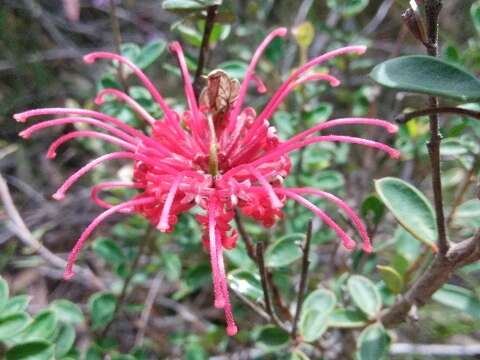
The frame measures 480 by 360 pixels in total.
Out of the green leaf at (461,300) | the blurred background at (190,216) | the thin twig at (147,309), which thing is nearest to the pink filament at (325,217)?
the blurred background at (190,216)

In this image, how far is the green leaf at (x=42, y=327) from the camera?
1.07m

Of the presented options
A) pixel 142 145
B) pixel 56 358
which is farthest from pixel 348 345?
pixel 142 145

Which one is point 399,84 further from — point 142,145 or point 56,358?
point 56,358

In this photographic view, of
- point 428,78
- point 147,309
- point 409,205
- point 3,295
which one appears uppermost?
point 428,78

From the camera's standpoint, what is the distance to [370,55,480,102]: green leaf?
1.99 feet

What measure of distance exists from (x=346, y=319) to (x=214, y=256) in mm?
475

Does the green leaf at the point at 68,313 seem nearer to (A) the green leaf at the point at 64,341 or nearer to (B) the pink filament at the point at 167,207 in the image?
(A) the green leaf at the point at 64,341

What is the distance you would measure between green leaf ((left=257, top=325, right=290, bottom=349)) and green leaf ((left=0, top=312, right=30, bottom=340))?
43 centimetres

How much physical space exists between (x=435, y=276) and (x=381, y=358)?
0.65ft

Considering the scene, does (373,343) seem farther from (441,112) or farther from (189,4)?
(189,4)

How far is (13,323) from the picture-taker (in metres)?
0.98

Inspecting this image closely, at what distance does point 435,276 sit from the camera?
94 cm

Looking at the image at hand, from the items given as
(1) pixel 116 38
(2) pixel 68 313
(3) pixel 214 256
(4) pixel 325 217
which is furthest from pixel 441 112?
(2) pixel 68 313

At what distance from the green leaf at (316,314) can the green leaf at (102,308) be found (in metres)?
0.47
